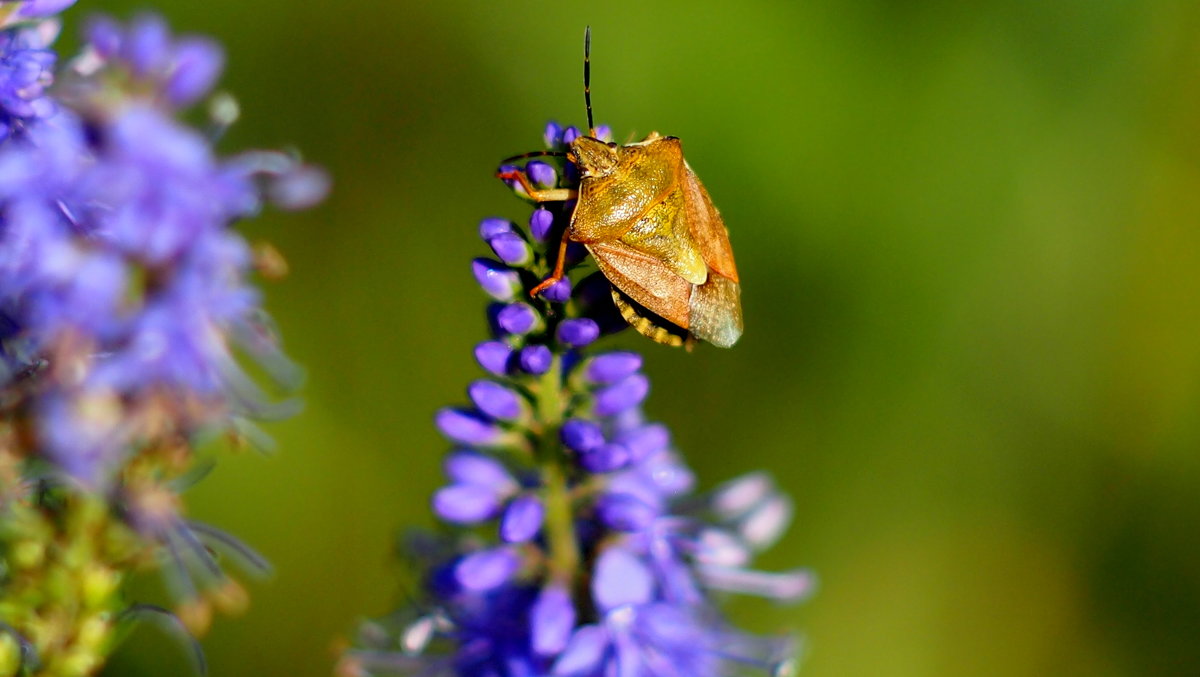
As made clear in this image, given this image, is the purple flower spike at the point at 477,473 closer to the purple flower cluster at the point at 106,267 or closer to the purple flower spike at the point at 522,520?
the purple flower spike at the point at 522,520

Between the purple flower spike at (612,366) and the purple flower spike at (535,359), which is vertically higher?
the purple flower spike at (612,366)

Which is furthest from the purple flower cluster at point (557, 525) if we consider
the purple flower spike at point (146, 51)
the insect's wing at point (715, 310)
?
the purple flower spike at point (146, 51)

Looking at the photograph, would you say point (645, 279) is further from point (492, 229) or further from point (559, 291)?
point (492, 229)

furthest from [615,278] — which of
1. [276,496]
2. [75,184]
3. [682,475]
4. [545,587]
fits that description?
[276,496]

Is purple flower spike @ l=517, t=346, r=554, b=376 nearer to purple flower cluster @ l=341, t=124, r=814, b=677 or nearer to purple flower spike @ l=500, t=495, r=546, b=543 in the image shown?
purple flower cluster @ l=341, t=124, r=814, b=677

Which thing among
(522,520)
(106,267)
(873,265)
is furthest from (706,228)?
(873,265)

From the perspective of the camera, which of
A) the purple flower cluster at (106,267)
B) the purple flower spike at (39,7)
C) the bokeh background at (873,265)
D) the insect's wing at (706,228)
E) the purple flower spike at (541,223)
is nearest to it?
the purple flower cluster at (106,267)

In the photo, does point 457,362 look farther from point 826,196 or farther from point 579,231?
point 579,231
